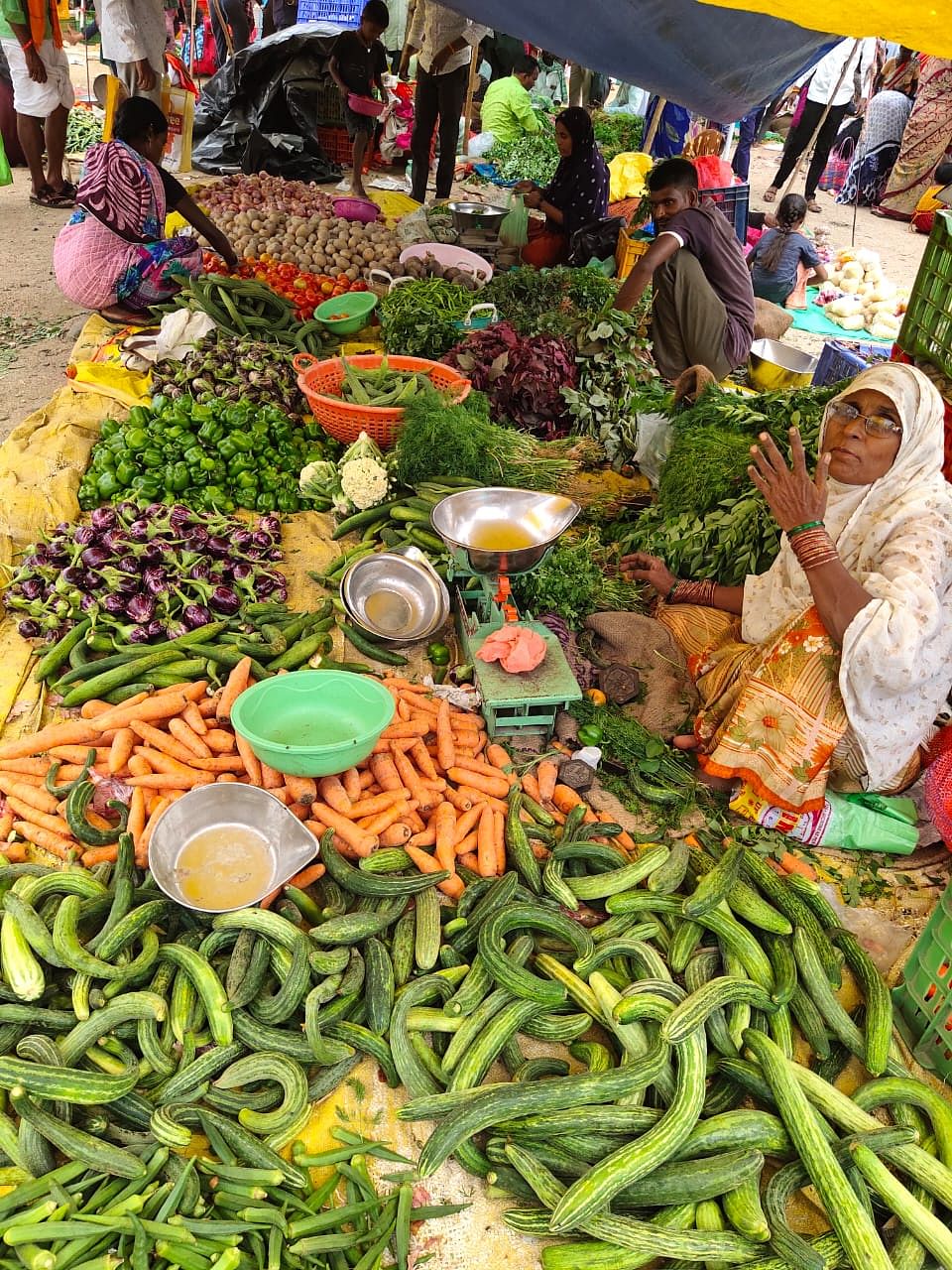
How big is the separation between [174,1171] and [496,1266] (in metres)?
0.78

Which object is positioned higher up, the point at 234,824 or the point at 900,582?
the point at 900,582

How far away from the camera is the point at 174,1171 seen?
1.96 meters

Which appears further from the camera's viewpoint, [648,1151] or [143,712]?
[143,712]

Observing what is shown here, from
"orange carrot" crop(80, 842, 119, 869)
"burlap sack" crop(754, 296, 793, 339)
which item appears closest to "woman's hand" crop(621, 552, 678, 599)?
"orange carrot" crop(80, 842, 119, 869)

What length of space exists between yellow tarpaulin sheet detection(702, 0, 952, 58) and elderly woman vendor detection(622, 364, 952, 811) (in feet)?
4.09

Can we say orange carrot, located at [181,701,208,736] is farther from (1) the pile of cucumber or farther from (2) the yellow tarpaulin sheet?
(2) the yellow tarpaulin sheet

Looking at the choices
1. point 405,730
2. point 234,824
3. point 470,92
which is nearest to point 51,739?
point 234,824

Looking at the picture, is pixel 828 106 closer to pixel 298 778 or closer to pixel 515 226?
pixel 515 226

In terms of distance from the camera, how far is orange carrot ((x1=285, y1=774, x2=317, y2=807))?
9.04 feet

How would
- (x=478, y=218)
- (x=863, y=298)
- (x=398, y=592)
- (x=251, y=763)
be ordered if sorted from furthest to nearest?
(x=863, y=298)
(x=478, y=218)
(x=398, y=592)
(x=251, y=763)

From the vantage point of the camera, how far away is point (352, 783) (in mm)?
2900

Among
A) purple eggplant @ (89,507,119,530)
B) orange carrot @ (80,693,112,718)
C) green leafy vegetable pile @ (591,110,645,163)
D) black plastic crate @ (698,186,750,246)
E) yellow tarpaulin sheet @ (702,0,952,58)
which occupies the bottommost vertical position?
orange carrot @ (80,693,112,718)

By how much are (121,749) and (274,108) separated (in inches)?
394

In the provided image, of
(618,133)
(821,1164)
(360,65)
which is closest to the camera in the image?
(821,1164)
